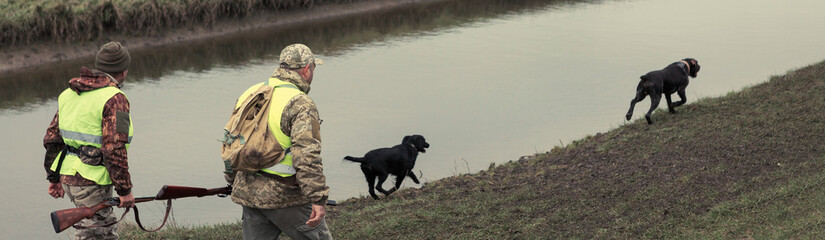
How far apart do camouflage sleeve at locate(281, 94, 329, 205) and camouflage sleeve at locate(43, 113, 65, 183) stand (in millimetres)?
1706

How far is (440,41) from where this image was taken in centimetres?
2053

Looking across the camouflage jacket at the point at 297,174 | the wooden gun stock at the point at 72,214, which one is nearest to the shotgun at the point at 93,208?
the wooden gun stock at the point at 72,214

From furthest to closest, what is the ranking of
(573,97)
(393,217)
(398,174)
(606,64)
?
(606,64) < (573,97) < (398,174) < (393,217)

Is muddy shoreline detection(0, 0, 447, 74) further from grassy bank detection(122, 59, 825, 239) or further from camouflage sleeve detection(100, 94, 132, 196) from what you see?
camouflage sleeve detection(100, 94, 132, 196)

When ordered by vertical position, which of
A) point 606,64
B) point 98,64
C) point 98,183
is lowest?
point 606,64

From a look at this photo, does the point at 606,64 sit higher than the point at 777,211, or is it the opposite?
the point at 777,211

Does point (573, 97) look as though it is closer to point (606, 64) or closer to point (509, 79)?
point (509, 79)

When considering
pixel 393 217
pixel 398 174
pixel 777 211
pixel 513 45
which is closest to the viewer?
pixel 777 211

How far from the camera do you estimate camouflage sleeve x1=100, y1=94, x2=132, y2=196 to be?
5500 mm

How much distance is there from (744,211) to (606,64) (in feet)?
36.2

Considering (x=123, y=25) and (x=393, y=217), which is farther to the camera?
(x=123, y=25)

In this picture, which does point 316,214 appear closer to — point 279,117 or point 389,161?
point 279,117

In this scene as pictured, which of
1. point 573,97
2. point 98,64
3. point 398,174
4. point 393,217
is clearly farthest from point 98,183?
point 573,97

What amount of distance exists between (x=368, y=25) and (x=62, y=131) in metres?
17.0
